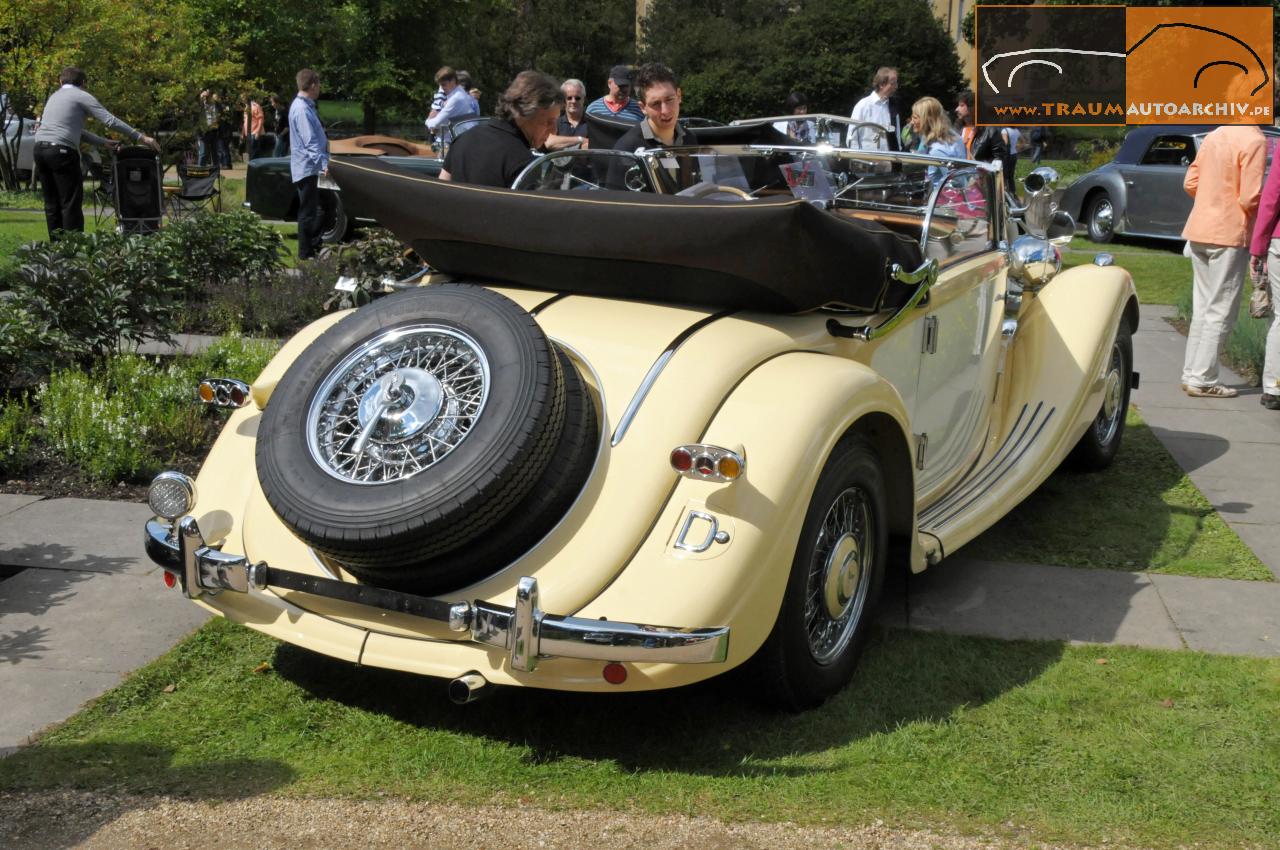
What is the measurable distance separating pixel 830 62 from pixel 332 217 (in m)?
37.5

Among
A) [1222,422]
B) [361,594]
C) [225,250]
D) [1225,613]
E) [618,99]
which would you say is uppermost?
[618,99]

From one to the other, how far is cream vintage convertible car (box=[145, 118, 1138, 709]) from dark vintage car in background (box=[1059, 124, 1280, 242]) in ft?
42.6

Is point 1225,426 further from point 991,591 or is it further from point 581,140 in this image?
point 581,140

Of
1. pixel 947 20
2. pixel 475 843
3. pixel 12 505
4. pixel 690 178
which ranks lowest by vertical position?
pixel 475 843

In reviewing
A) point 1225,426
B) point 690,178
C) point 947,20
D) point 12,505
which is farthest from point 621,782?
point 947,20

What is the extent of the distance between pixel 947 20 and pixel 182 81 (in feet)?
130

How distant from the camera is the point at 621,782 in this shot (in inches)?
139

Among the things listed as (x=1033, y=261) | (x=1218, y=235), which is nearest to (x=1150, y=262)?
(x=1218, y=235)

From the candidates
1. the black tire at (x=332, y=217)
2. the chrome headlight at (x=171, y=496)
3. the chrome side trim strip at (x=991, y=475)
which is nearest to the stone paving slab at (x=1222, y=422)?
the chrome side trim strip at (x=991, y=475)

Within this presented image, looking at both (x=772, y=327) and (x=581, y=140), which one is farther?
(x=581, y=140)

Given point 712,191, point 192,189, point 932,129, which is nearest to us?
point 712,191

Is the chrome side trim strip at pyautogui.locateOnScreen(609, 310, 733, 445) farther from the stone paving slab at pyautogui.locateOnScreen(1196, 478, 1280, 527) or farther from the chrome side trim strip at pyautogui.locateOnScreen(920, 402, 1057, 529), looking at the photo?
the stone paving slab at pyautogui.locateOnScreen(1196, 478, 1280, 527)

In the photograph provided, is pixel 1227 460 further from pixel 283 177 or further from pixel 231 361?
pixel 283 177

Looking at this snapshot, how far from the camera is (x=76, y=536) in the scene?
17.5 feet
